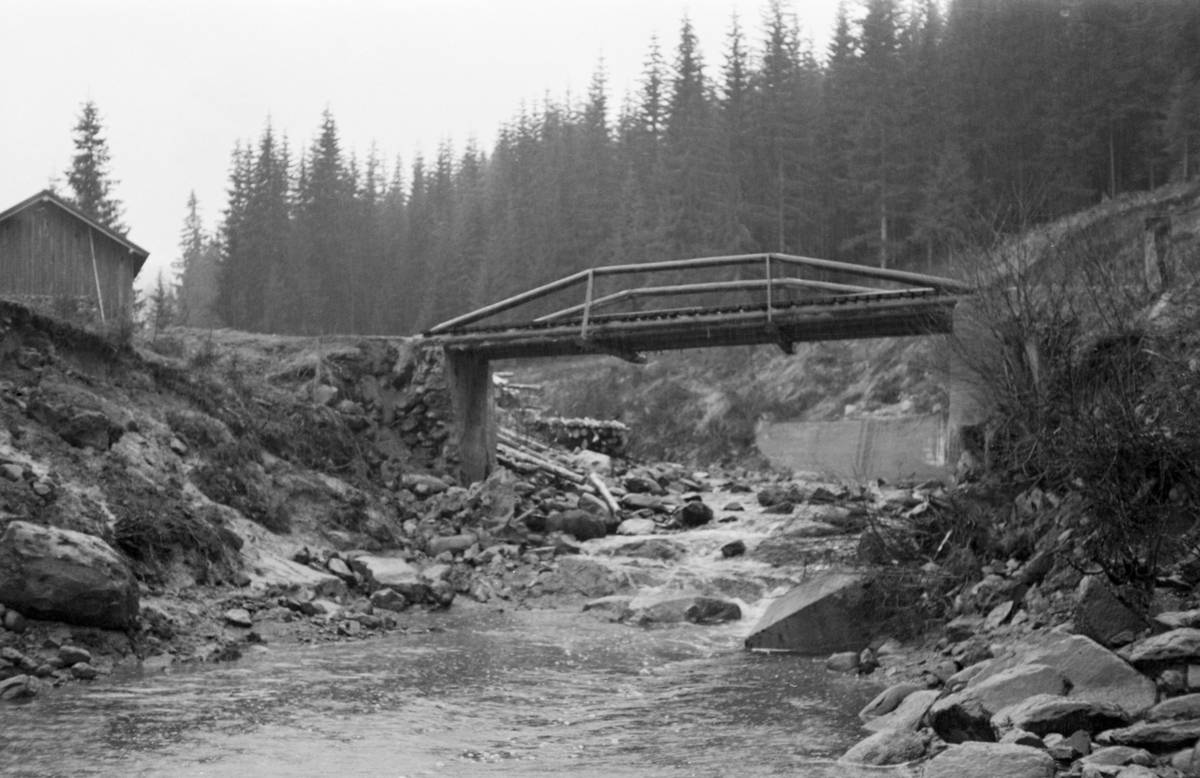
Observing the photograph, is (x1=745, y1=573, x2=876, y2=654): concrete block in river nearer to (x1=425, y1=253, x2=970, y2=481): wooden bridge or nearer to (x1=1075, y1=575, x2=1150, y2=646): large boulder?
(x1=1075, y1=575, x2=1150, y2=646): large boulder

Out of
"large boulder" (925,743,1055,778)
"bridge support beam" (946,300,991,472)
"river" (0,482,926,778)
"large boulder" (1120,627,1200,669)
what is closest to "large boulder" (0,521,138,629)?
"river" (0,482,926,778)

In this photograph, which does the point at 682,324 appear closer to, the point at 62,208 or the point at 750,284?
the point at 750,284

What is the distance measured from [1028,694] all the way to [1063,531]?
11.6 feet

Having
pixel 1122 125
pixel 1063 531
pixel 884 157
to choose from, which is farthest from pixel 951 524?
pixel 884 157

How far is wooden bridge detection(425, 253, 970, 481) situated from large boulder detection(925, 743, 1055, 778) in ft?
30.5

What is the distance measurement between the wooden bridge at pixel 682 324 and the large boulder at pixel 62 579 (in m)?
10.7

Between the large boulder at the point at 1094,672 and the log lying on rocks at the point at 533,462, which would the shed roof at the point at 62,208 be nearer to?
the log lying on rocks at the point at 533,462

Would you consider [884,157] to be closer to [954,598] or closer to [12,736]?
[954,598]

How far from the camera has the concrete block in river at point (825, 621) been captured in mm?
12711

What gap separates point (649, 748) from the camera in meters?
8.61

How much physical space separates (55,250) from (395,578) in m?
13.2

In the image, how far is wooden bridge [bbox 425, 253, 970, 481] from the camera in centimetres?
1894

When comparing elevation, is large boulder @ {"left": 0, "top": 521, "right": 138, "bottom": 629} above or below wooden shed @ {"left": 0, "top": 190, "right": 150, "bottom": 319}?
below

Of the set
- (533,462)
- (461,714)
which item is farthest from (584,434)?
(461,714)
